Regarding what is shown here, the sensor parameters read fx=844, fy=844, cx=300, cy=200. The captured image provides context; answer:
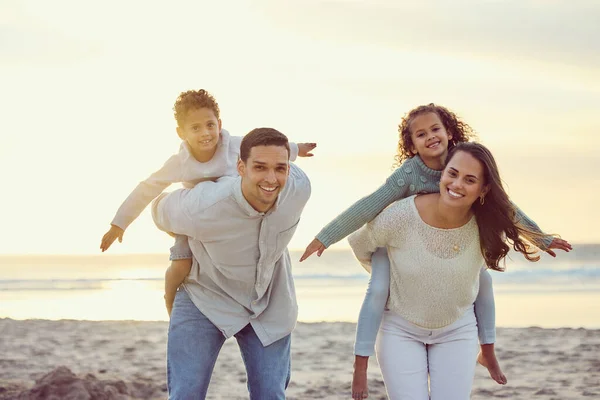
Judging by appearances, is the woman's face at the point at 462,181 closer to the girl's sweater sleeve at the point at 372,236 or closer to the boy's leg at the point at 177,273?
the girl's sweater sleeve at the point at 372,236

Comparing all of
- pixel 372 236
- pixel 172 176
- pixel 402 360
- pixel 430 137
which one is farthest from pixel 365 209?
pixel 172 176

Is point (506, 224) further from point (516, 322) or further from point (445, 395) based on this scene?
point (516, 322)

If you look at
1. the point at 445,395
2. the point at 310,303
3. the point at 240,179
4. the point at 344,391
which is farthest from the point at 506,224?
the point at 310,303

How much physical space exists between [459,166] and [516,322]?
980cm

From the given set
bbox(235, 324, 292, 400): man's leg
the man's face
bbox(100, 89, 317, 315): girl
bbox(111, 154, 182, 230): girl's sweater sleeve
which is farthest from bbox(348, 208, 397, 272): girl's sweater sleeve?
bbox(111, 154, 182, 230): girl's sweater sleeve

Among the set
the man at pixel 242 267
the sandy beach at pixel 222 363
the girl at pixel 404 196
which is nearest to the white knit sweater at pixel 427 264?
the girl at pixel 404 196

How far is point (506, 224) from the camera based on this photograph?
4371mm

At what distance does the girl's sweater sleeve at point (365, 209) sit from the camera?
177 inches

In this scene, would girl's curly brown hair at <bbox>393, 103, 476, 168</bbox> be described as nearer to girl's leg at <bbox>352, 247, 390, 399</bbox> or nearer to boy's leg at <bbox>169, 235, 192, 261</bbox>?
girl's leg at <bbox>352, 247, 390, 399</bbox>

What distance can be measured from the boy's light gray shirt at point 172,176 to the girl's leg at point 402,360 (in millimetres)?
1281

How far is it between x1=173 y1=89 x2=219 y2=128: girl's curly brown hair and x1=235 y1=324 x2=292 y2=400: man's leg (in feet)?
4.31

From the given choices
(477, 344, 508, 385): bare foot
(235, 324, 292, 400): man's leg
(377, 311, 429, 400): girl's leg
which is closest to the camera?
(377, 311, 429, 400): girl's leg

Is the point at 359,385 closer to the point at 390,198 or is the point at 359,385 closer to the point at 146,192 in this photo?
the point at 390,198

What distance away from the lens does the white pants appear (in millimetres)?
4352
